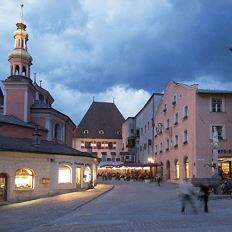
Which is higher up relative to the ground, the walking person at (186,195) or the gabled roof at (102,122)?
the gabled roof at (102,122)

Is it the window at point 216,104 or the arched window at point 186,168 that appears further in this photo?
the arched window at point 186,168

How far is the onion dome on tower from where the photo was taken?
52.0 meters

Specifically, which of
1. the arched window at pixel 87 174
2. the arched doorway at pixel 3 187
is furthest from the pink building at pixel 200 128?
the arched doorway at pixel 3 187

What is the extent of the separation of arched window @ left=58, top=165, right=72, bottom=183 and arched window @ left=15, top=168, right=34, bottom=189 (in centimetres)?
459

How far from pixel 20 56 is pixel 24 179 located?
78.6ft

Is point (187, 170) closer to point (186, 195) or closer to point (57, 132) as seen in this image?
point (57, 132)

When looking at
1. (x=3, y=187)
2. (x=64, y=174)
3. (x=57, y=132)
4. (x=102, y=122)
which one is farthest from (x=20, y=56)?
(x=102, y=122)

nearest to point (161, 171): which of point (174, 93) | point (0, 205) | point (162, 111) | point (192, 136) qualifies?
point (162, 111)

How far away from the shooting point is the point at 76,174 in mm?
39500

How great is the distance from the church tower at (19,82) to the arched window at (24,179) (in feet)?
59.4

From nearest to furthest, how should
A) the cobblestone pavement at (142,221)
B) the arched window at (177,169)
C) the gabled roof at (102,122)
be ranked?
the cobblestone pavement at (142,221) < the arched window at (177,169) < the gabled roof at (102,122)

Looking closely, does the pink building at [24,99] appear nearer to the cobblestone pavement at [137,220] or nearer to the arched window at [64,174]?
the arched window at [64,174]

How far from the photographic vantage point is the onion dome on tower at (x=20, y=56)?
5200 cm

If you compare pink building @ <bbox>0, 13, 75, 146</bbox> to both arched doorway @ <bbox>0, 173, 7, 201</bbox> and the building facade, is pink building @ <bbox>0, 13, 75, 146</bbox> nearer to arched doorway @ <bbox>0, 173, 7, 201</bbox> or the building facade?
the building facade
